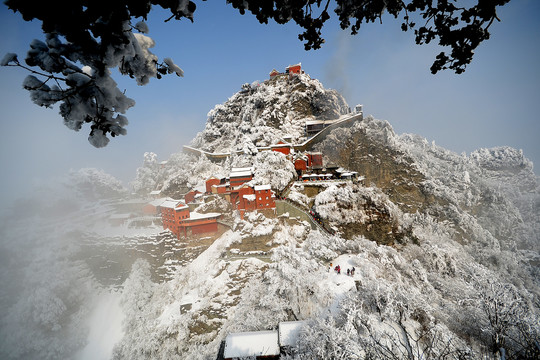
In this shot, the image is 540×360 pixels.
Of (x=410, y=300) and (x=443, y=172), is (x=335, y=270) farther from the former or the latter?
(x=443, y=172)

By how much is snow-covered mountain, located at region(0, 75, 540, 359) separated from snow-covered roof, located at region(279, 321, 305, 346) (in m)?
0.85

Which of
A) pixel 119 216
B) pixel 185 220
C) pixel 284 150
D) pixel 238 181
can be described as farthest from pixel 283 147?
pixel 119 216

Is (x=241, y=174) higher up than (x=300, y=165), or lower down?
lower down

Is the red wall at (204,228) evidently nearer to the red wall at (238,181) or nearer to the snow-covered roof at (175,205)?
the snow-covered roof at (175,205)

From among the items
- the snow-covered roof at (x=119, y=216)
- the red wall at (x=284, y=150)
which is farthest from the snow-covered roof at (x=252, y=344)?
the snow-covered roof at (x=119, y=216)

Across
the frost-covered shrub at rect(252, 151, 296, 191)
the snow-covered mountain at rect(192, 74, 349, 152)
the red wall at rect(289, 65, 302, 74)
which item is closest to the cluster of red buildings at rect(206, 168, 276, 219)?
the frost-covered shrub at rect(252, 151, 296, 191)

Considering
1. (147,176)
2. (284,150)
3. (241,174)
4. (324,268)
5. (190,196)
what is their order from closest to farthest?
(324,268) < (241,174) < (190,196) < (284,150) < (147,176)

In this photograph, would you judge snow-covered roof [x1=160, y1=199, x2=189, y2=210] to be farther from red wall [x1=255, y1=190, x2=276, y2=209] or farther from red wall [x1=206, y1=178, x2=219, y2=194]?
red wall [x1=255, y1=190, x2=276, y2=209]

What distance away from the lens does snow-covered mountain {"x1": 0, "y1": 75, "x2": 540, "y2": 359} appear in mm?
13391

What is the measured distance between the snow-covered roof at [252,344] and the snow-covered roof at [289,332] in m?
0.70

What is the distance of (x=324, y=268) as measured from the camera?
2147 cm

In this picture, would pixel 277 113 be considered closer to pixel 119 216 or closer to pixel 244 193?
pixel 244 193

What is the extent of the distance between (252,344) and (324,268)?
33.1 feet

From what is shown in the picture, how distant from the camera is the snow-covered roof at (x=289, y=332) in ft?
47.6
